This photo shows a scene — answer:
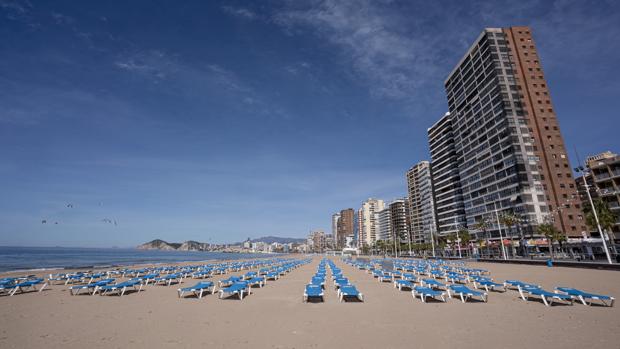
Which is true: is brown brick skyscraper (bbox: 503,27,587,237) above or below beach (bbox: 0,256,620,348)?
above

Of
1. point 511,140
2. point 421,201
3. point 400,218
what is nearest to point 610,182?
point 511,140

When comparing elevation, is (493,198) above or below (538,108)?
below

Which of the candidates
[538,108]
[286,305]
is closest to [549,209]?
[538,108]

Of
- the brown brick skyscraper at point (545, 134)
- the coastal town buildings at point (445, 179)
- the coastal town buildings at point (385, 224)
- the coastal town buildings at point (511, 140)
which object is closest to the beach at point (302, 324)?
the coastal town buildings at point (511, 140)

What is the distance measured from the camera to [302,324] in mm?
9812

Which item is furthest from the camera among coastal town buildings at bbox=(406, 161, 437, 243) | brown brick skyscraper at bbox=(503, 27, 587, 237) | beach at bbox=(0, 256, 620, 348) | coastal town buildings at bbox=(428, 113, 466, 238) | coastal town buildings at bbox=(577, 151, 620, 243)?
coastal town buildings at bbox=(406, 161, 437, 243)

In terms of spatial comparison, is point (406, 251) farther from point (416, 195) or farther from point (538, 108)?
point (538, 108)

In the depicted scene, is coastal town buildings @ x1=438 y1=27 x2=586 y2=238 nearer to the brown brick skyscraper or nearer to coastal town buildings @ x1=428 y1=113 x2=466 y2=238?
the brown brick skyscraper

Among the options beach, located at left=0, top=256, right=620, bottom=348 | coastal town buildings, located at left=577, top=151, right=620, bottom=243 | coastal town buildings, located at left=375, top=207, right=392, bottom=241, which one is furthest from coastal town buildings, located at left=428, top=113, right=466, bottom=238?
beach, located at left=0, top=256, right=620, bottom=348

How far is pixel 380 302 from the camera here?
13.8 metres

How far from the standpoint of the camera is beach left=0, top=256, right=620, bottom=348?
786 cm

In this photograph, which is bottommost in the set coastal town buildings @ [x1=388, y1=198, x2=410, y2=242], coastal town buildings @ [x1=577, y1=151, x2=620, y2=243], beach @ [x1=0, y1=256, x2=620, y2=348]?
beach @ [x1=0, y1=256, x2=620, y2=348]

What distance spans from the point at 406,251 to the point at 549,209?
66.8 m

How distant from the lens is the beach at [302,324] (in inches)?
310
